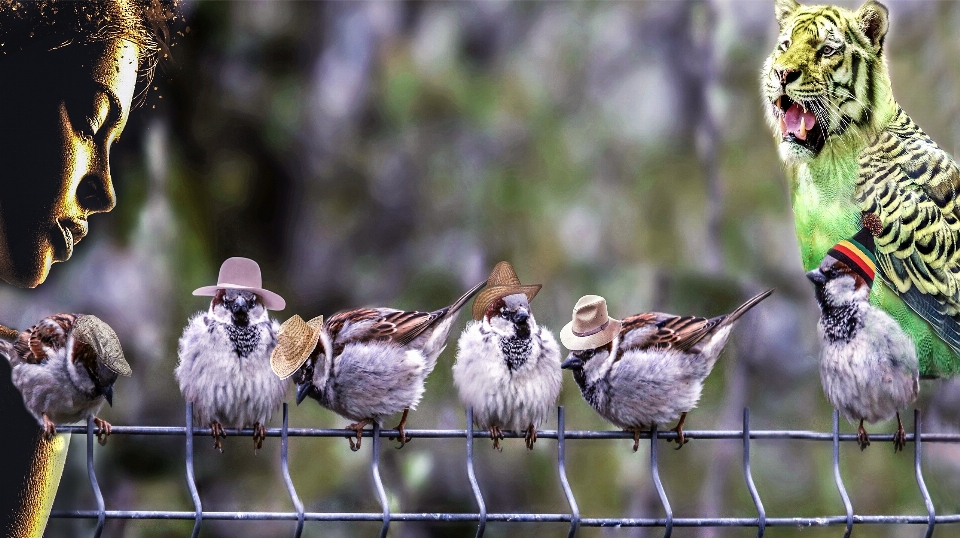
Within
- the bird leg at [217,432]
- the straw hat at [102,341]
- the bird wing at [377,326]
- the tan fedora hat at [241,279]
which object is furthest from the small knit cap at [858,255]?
the straw hat at [102,341]

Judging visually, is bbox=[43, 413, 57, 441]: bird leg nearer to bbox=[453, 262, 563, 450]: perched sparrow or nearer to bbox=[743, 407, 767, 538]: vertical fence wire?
bbox=[453, 262, 563, 450]: perched sparrow

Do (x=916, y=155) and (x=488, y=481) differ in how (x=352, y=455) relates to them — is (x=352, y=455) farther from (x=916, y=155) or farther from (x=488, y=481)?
(x=916, y=155)

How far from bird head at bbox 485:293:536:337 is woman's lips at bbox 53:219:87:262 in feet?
5.41

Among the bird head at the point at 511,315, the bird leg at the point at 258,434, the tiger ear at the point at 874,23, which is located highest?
the tiger ear at the point at 874,23

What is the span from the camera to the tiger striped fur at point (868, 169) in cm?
216

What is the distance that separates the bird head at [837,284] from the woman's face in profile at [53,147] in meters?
2.11

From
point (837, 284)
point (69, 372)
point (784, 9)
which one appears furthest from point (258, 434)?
point (784, 9)

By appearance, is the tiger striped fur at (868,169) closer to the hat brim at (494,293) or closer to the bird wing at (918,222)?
the bird wing at (918,222)

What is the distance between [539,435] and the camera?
187 cm

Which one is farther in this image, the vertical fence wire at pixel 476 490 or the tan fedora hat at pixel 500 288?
the tan fedora hat at pixel 500 288

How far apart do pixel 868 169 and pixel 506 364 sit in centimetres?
87

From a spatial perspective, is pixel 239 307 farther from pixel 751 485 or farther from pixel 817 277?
pixel 817 277

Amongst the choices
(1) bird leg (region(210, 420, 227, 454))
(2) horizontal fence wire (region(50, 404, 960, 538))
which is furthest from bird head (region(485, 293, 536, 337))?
(1) bird leg (region(210, 420, 227, 454))

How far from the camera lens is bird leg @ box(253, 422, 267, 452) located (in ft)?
6.05
